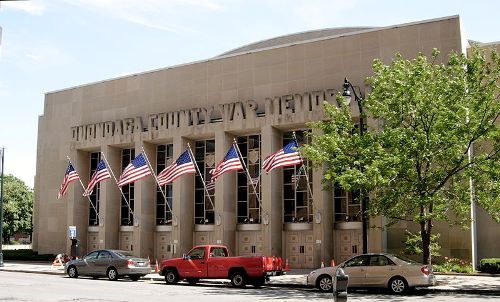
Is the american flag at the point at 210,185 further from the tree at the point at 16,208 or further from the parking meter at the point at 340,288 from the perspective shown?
the tree at the point at 16,208

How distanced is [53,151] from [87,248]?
28.8ft

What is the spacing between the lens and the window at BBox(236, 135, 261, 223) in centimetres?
3903

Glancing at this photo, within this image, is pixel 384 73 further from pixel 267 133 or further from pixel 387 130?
pixel 267 133

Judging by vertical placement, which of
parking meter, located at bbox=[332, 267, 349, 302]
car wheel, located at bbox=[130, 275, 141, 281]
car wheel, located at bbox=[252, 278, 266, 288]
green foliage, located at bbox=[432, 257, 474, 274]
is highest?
parking meter, located at bbox=[332, 267, 349, 302]

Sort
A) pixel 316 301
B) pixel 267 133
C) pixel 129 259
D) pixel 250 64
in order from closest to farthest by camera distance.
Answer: pixel 316 301, pixel 129 259, pixel 267 133, pixel 250 64

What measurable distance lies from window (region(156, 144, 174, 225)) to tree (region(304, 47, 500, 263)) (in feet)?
62.0

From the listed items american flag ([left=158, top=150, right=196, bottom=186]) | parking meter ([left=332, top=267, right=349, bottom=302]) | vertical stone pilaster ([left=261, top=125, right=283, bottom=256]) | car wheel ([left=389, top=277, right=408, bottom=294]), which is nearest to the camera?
parking meter ([left=332, top=267, right=349, bottom=302])

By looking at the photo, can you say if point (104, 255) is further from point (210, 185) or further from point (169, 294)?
point (210, 185)

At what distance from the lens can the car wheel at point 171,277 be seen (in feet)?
86.8

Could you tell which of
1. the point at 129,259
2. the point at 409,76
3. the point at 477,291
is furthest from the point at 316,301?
the point at 129,259

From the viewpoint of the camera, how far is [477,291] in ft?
71.3

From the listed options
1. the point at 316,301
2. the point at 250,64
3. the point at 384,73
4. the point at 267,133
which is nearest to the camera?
the point at 316,301

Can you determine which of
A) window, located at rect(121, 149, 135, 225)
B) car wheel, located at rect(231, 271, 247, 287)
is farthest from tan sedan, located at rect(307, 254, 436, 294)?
window, located at rect(121, 149, 135, 225)

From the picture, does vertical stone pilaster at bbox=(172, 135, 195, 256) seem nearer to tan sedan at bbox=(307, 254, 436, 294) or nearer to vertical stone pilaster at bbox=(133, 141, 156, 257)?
vertical stone pilaster at bbox=(133, 141, 156, 257)
